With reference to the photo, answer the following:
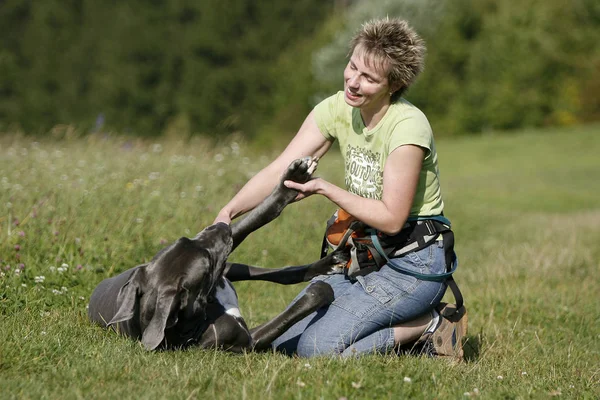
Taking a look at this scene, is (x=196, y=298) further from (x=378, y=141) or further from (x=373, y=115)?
(x=373, y=115)

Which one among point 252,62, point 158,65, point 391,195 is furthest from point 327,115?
point 158,65

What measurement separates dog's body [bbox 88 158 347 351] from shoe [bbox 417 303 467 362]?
682mm

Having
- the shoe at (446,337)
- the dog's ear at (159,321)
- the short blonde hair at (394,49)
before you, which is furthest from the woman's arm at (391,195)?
the dog's ear at (159,321)

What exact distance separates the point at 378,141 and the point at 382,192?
12.2 inches

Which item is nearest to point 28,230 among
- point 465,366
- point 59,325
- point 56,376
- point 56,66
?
point 59,325

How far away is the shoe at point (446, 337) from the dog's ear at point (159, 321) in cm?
160

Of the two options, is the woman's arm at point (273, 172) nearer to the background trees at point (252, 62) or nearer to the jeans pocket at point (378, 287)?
the jeans pocket at point (378, 287)

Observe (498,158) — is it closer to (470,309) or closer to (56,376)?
(470,309)

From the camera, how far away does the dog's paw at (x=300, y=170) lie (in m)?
4.30

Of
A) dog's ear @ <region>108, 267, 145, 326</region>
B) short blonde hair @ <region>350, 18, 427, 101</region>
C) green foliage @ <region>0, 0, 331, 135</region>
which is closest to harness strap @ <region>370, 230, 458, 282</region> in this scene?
short blonde hair @ <region>350, 18, 427, 101</region>

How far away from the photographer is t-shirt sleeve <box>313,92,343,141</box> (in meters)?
4.88

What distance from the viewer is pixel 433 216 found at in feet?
15.3

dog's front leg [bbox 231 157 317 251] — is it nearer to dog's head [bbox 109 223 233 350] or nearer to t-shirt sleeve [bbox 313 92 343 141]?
dog's head [bbox 109 223 233 350]

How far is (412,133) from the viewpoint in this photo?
4336 mm
